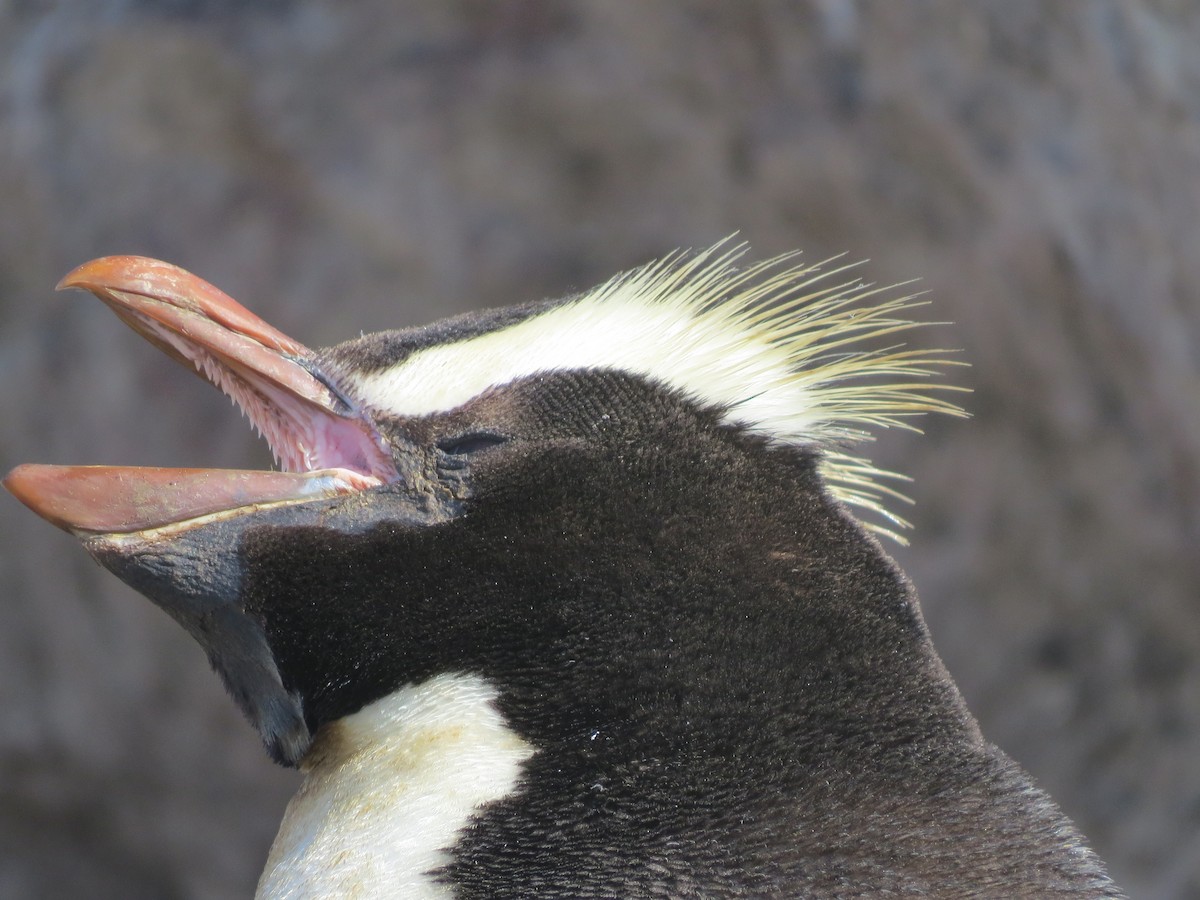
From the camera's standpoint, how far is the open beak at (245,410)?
1.05 m

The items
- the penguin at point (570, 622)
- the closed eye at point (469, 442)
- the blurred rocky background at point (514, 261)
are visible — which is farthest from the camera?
the blurred rocky background at point (514, 261)

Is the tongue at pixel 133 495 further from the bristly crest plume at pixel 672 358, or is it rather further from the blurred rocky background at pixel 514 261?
the blurred rocky background at pixel 514 261

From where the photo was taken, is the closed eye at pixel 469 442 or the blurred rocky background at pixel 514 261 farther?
the blurred rocky background at pixel 514 261

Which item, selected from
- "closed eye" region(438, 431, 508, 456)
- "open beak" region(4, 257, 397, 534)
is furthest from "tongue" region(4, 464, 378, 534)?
"closed eye" region(438, 431, 508, 456)

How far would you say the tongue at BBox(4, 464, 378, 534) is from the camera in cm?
104

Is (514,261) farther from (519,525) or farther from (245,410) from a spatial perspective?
(519,525)

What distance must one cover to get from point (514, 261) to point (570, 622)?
1.69 m

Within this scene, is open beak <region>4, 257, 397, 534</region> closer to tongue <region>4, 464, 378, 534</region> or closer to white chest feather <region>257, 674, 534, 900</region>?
tongue <region>4, 464, 378, 534</region>

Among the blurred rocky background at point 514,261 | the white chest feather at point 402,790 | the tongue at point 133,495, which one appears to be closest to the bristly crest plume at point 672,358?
the tongue at point 133,495

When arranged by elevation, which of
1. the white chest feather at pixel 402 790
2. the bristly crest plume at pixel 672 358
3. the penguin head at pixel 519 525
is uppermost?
the bristly crest plume at pixel 672 358

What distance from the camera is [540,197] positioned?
2.63m

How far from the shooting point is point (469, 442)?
108 cm

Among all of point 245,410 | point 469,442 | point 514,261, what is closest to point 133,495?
point 245,410

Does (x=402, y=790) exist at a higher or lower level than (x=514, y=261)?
lower
